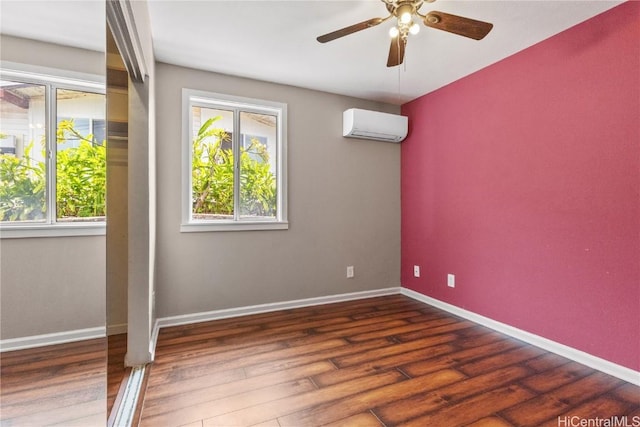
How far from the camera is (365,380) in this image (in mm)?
1963

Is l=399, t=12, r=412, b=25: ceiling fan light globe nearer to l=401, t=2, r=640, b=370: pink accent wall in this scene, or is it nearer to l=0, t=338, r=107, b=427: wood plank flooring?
l=401, t=2, r=640, b=370: pink accent wall

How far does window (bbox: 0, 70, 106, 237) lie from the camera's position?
27.5 inches

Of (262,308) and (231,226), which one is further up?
(231,226)

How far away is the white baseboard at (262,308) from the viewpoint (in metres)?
2.83

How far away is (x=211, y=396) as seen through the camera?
5.89 ft

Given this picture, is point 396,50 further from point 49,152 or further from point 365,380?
point 365,380

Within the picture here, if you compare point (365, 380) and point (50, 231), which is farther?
point (365, 380)

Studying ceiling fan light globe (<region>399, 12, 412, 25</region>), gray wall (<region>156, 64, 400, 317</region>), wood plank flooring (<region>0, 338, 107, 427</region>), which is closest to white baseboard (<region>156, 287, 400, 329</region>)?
gray wall (<region>156, 64, 400, 317</region>)

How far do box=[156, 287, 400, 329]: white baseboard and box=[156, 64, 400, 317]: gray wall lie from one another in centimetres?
5

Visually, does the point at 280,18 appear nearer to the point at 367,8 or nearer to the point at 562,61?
the point at 367,8

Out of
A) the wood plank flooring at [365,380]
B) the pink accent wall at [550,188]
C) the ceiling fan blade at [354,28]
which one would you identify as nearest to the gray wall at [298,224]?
the wood plank flooring at [365,380]

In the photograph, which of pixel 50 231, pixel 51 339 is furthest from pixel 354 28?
pixel 51 339

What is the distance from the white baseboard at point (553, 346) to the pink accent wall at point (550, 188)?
0.04 meters

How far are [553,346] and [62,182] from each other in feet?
10.2
